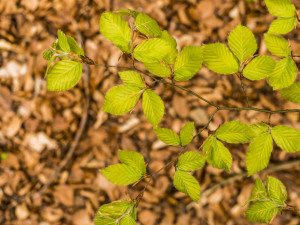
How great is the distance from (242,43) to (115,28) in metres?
0.25

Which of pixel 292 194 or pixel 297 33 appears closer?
pixel 292 194

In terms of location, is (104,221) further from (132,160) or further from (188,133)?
(188,133)

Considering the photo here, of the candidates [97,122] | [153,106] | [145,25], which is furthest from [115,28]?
[97,122]

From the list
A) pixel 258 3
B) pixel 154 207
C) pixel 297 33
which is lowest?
pixel 154 207

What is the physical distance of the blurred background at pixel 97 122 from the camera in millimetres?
1286

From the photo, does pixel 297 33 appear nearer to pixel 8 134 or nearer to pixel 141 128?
pixel 141 128

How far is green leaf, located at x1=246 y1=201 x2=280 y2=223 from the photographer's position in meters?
0.54

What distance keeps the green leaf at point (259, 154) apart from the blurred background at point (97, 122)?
2.45 ft

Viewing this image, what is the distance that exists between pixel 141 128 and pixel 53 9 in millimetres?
896

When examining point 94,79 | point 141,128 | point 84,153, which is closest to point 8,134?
point 84,153

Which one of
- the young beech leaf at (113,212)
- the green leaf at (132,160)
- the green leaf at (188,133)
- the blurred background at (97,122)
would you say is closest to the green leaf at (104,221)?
the young beech leaf at (113,212)

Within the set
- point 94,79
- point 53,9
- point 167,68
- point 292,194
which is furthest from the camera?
point 53,9

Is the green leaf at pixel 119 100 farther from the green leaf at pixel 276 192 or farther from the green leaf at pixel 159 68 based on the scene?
the green leaf at pixel 276 192

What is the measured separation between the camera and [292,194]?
122 centimetres
